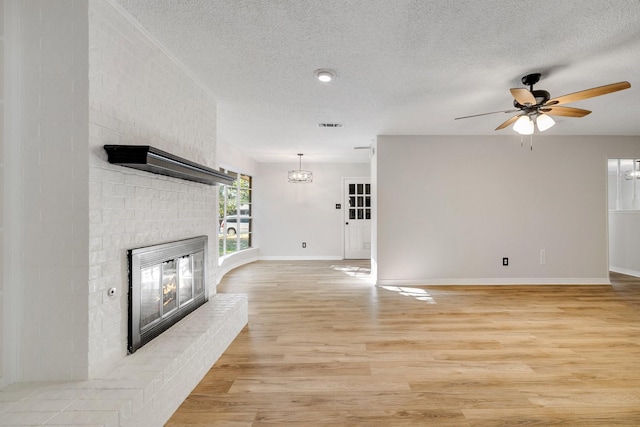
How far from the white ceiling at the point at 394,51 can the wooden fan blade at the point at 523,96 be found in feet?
0.77

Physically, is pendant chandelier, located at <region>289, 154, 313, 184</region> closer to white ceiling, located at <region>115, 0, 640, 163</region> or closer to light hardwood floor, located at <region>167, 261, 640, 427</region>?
white ceiling, located at <region>115, 0, 640, 163</region>

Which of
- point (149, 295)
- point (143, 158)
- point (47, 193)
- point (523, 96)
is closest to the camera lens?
point (47, 193)

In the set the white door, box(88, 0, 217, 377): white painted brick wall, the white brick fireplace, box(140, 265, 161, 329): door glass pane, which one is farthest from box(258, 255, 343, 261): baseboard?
the white brick fireplace

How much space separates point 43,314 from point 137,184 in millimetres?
830

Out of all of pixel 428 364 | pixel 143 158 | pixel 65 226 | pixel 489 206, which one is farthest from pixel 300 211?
pixel 65 226

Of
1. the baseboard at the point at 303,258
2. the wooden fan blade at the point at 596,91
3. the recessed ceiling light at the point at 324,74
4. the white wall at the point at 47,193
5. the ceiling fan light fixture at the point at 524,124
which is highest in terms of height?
the recessed ceiling light at the point at 324,74

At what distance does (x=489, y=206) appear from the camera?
4758 millimetres

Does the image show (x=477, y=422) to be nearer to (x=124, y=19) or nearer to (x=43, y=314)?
(x=43, y=314)

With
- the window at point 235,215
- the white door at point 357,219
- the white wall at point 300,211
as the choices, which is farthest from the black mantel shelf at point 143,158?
the white door at point 357,219

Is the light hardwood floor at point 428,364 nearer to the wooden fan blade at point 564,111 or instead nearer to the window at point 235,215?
the wooden fan blade at point 564,111

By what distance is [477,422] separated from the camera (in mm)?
1632

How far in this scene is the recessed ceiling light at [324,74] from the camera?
2.56 metres

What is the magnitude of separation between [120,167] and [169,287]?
97 cm

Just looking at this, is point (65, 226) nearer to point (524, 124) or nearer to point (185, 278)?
point (185, 278)
